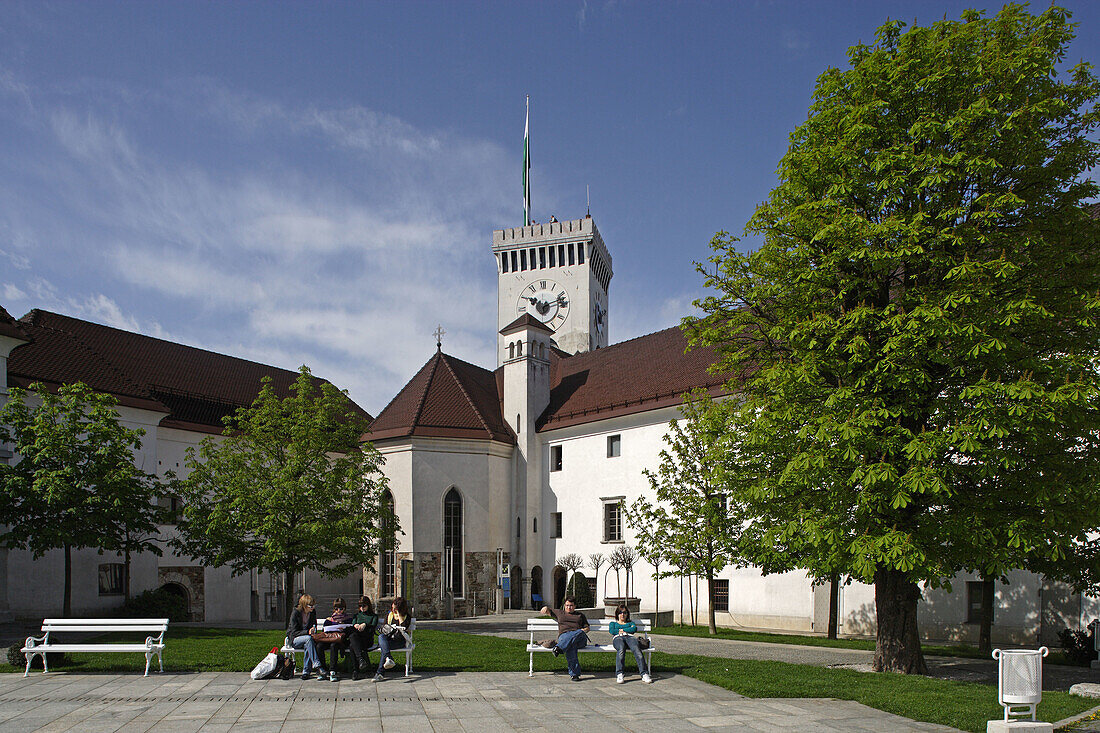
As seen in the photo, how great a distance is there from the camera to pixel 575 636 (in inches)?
553

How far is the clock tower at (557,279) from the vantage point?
234 feet

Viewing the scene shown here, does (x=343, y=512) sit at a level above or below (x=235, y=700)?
above

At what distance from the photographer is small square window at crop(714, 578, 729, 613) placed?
107 feet

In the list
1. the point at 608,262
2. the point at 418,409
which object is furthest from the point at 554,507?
the point at 608,262

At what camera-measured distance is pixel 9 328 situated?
25.2 metres

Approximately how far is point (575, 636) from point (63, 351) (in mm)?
25944

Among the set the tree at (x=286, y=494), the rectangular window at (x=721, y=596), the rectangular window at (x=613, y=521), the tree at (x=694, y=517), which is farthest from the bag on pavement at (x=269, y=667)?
the rectangular window at (x=613, y=521)

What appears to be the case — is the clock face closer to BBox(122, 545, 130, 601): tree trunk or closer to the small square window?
the small square window

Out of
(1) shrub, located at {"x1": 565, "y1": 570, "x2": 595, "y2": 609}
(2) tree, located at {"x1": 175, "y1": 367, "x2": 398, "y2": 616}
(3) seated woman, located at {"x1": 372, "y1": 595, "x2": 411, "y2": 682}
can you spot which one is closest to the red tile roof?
(1) shrub, located at {"x1": 565, "y1": 570, "x2": 595, "y2": 609}

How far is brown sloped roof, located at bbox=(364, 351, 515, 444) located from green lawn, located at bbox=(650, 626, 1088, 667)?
1435 centimetres

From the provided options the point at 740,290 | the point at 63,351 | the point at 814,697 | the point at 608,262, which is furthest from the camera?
the point at 608,262

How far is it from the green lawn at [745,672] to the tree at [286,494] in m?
5.51

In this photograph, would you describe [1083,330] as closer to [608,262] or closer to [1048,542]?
[1048,542]

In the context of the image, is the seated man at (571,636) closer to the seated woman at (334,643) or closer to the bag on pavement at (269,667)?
the seated woman at (334,643)
